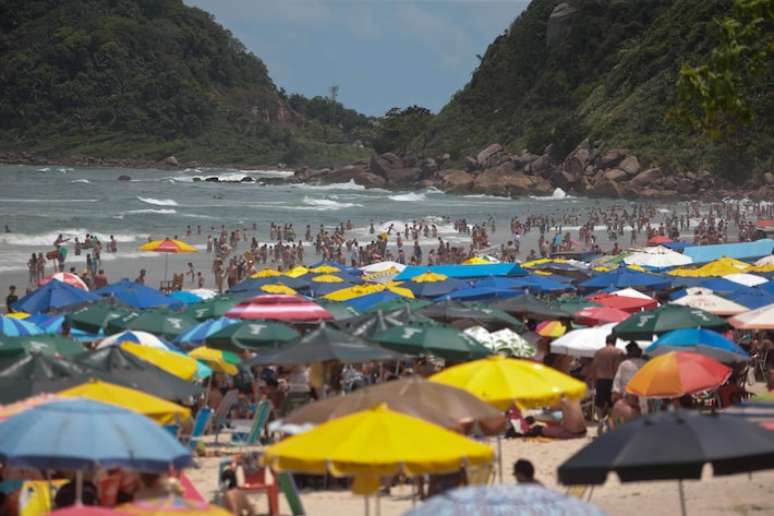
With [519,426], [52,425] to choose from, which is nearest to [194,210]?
[519,426]

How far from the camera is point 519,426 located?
527 inches

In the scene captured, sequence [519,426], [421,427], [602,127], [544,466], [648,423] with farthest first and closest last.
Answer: [602,127] → [519,426] → [544,466] → [421,427] → [648,423]

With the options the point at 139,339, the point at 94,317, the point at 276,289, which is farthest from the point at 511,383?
the point at 276,289

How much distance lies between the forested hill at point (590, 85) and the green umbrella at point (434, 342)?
58724 millimetres

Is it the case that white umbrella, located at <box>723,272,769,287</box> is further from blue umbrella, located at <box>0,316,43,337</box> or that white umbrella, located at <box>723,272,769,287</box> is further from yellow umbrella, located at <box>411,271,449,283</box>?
blue umbrella, located at <box>0,316,43,337</box>

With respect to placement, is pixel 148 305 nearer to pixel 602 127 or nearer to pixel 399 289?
pixel 399 289

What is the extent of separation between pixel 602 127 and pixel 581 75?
17662mm

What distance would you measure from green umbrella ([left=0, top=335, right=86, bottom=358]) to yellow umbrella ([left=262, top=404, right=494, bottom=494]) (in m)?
5.45

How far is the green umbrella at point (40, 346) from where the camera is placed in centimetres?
1210

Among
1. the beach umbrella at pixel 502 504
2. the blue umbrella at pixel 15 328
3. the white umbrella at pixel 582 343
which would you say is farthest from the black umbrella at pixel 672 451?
the blue umbrella at pixel 15 328

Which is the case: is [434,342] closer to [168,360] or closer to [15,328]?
[168,360]

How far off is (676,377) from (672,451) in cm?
481

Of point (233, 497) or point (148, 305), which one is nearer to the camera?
point (233, 497)

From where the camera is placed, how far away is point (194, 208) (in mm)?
81188
